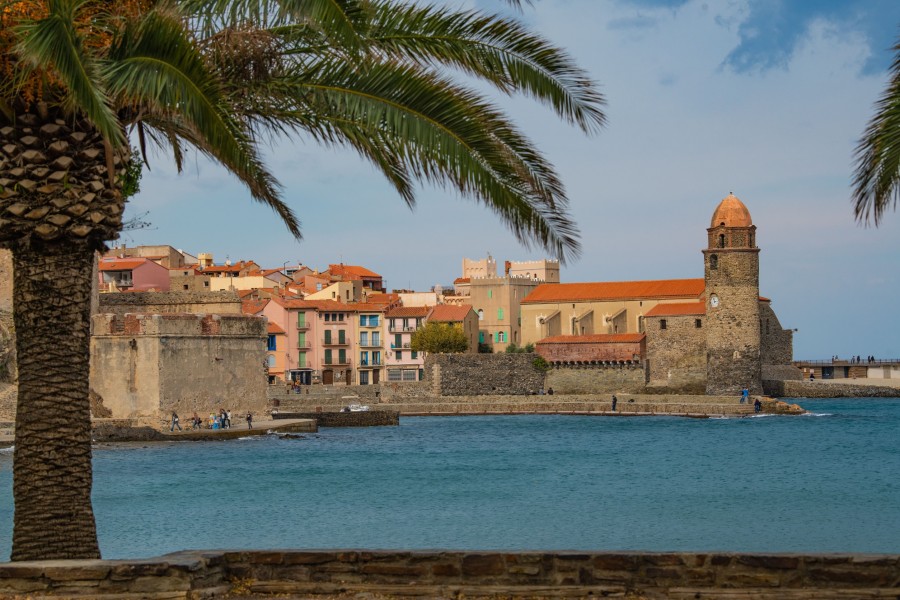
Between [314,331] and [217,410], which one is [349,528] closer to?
[217,410]

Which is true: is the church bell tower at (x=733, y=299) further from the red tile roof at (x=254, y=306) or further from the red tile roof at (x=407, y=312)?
the red tile roof at (x=254, y=306)

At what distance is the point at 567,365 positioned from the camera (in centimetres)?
7581

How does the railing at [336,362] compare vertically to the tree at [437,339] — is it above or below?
below

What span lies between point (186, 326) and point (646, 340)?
40.8 meters

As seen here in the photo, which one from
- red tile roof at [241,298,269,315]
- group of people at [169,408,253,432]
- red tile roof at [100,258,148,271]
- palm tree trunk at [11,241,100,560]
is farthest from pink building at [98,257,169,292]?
palm tree trunk at [11,241,100,560]

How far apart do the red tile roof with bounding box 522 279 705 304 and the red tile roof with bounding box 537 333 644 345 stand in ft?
12.2

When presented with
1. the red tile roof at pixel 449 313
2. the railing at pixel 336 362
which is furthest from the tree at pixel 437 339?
the railing at pixel 336 362

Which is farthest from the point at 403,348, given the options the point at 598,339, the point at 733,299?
the point at 733,299

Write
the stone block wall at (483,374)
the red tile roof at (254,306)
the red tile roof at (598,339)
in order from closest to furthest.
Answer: the red tile roof at (254,306), the stone block wall at (483,374), the red tile roof at (598,339)

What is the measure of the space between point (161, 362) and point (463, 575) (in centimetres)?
2831

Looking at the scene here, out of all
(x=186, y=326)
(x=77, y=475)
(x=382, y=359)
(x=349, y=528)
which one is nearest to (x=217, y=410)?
(x=186, y=326)

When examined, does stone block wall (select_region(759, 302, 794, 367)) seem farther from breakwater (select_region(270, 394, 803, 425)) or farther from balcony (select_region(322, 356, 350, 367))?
balcony (select_region(322, 356, 350, 367))

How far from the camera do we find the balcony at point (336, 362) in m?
74.8

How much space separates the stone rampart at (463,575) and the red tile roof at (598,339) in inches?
2578
